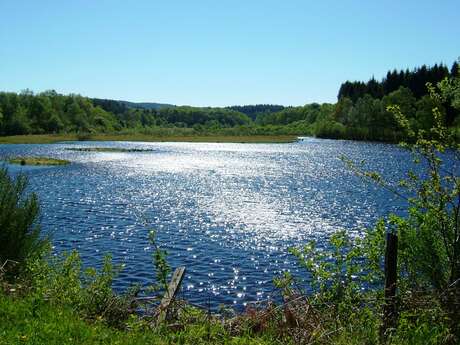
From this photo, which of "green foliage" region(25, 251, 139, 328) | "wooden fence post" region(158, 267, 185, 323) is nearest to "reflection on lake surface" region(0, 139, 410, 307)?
"wooden fence post" region(158, 267, 185, 323)

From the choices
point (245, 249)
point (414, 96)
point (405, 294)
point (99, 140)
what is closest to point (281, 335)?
point (405, 294)

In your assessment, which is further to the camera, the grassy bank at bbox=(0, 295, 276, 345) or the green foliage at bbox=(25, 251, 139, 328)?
the green foliage at bbox=(25, 251, 139, 328)

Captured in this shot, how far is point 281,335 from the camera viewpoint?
11.5 metres

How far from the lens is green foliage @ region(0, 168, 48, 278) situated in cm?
1648

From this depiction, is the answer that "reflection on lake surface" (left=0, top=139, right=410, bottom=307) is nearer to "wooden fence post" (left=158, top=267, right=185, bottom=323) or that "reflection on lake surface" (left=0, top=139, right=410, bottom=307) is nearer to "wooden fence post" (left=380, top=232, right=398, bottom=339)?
"wooden fence post" (left=158, top=267, right=185, bottom=323)

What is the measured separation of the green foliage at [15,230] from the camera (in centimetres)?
1648

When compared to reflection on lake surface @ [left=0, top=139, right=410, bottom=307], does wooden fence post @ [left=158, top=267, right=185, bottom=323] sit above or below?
above

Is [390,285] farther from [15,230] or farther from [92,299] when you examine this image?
[15,230]

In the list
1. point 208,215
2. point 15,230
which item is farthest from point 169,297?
point 208,215

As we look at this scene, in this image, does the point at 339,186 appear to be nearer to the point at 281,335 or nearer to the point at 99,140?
the point at 281,335

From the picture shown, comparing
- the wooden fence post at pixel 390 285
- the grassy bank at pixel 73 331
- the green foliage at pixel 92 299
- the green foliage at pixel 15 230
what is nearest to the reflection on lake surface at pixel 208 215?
the green foliage at pixel 15 230

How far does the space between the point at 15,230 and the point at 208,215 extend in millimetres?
27435

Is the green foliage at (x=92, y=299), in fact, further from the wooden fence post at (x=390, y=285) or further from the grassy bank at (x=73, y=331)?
the wooden fence post at (x=390, y=285)

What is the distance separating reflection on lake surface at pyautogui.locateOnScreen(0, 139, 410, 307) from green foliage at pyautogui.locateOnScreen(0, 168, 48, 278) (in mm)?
4468
